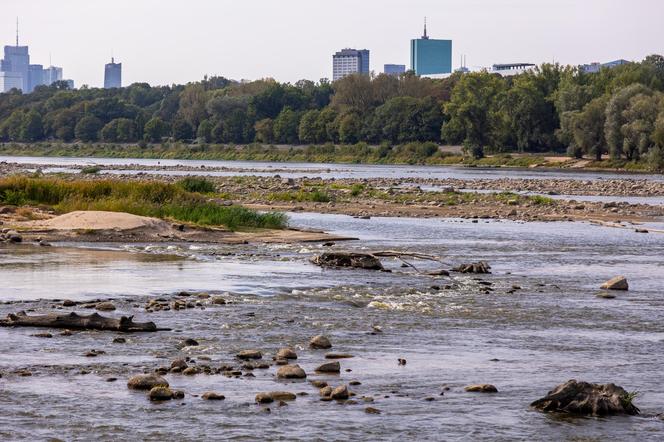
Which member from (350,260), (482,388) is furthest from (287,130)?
(482,388)

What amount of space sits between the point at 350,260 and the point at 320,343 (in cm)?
1169

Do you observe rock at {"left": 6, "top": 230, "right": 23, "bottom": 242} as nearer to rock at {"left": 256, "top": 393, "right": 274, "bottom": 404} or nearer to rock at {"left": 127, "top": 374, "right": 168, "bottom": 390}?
rock at {"left": 127, "top": 374, "right": 168, "bottom": 390}

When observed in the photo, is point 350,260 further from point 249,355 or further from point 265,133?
point 265,133

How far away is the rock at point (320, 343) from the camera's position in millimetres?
17609

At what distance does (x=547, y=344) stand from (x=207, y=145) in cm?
17061

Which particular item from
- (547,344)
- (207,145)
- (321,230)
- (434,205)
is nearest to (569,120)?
(207,145)

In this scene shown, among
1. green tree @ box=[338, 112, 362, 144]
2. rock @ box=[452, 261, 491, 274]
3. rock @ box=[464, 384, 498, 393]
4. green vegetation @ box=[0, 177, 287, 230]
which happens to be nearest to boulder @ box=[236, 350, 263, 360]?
rock @ box=[464, 384, 498, 393]

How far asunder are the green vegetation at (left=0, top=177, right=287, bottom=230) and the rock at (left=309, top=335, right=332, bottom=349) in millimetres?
21011

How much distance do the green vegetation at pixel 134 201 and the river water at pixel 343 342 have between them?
5.78 meters

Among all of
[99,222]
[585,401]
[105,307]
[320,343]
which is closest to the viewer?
[585,401]

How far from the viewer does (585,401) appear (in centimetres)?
1401

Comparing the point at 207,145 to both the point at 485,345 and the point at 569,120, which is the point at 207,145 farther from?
the point at 485,345

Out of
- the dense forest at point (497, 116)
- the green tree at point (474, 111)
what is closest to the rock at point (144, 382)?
the dense forest at point (497, 116)

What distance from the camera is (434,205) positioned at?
184 ft
